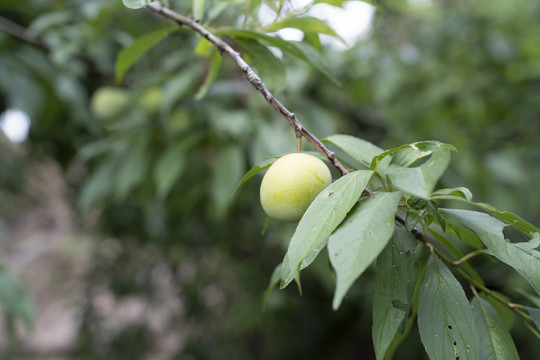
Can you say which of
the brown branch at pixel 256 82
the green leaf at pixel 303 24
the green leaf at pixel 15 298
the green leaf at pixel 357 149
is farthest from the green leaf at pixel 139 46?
the green leaf at pixel 15 298

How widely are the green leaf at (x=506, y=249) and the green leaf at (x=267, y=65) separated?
36 cm

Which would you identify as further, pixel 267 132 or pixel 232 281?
pixel 232 281

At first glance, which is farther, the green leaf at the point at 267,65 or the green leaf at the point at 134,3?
the green leaf at the point at 267,65

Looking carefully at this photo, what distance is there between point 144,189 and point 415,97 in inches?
56.4

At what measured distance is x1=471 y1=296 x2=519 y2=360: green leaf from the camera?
19.3 inches

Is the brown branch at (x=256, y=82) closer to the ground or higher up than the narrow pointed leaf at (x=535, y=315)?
higher up

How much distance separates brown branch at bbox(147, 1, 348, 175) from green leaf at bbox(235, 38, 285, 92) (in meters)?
0.09

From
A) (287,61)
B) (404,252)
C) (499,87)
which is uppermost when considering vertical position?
(287,61)

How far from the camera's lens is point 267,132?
4.24ft

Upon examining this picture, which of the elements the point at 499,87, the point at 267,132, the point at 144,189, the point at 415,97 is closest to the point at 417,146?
the point at 267,132

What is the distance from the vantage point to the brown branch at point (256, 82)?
0.52 metres

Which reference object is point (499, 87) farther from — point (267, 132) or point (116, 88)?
point (116, 88)

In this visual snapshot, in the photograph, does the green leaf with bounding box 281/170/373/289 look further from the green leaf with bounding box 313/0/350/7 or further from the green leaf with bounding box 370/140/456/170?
the green leaf with bounding box 313/0/350/7

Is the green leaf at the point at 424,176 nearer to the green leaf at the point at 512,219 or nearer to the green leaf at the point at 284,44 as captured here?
the green leaf at the point at 512,219
